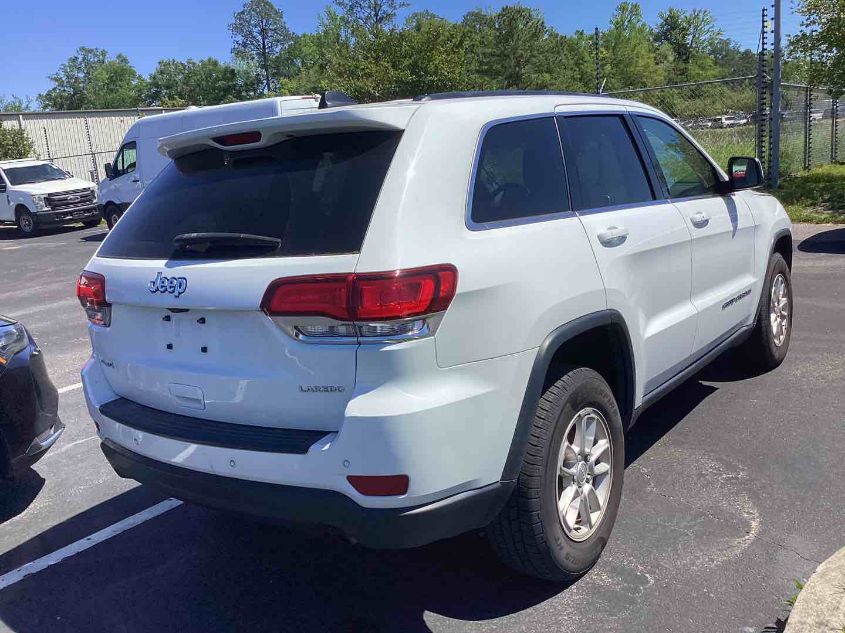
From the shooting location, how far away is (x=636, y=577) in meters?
3.14

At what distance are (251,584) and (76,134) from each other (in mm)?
37677

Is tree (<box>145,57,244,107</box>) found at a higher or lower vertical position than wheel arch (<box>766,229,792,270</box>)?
higher

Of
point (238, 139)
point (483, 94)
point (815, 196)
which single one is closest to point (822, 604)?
point (483, 94)

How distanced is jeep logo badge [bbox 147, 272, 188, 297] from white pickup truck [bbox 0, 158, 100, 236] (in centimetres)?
1947

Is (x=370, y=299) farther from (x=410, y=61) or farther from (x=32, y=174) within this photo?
(x=410, y=61)

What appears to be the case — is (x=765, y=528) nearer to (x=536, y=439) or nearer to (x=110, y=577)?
(x=536, y=439)

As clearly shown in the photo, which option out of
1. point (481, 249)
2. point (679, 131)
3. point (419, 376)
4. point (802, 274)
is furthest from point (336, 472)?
point (802, 274)

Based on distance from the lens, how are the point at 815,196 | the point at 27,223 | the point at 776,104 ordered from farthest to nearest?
the point at 27,223
the point at 776,104
the point at 815,196

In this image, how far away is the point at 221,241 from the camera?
2.75 m

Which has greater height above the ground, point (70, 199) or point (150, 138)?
point (150, 138)

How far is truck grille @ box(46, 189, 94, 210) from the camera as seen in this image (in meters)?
20.2

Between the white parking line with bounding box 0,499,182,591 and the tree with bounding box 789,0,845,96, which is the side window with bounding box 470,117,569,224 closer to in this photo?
the white parking line with bounding box 0,499,182,591

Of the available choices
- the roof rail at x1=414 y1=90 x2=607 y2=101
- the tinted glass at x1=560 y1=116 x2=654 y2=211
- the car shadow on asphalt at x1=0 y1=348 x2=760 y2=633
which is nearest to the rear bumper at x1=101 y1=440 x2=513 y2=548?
the car shadow on asphalt at x1=0 y1=348 x2=760 y2=633

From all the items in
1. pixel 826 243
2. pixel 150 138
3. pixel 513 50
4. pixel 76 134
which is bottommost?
pixel 826 243
